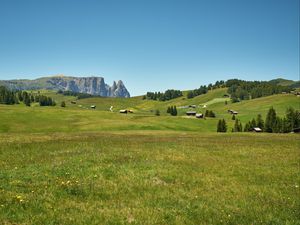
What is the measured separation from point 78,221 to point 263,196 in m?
10.5

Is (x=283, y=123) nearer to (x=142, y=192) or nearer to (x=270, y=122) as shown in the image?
(x=270, y=122)

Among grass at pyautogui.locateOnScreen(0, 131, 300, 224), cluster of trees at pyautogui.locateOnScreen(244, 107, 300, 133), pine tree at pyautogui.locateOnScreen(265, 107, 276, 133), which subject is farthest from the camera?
pine tree at pyautogui.locateOnScreen(265, 107, 276, 133)

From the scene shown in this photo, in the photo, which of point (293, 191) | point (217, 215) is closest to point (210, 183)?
point (293, 191)

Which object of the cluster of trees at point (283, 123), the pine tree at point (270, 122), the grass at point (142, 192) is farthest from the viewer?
the pine tree at point (270, 122)

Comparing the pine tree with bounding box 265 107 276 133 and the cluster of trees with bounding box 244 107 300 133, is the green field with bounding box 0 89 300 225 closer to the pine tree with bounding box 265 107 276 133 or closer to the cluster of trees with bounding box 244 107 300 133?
the cluster of trees with bounding box 244 107 300 133

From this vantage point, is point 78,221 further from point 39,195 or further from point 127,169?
point 127,169

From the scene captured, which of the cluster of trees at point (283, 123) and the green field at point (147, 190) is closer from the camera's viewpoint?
the green field at point (147, 190)

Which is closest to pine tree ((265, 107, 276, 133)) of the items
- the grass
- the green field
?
the green field

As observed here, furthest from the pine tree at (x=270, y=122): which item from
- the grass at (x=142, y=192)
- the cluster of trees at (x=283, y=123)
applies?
the grass at (x=142, y=192)

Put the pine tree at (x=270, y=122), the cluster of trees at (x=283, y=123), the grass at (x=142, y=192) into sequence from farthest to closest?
the pine tree at (x=270, y=122), the cluster of trees at (x=283, y=123), the grass at (x=142, y=192)

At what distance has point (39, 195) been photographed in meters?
13.4

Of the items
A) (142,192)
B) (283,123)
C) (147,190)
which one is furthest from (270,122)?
(142,192)

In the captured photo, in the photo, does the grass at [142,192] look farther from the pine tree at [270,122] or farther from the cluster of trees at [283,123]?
the pine tree at [270,122]

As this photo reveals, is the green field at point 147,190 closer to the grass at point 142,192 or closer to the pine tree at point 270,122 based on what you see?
the grass at point 142,192
